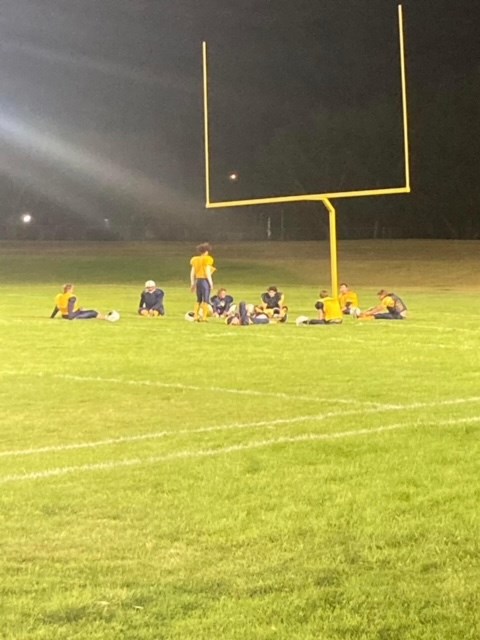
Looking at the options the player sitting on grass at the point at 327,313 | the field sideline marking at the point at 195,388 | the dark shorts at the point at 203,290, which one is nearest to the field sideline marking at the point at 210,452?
the field sideline marking at the point at 195,388

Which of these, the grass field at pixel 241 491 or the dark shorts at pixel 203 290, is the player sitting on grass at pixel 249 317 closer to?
the dark shorts at pixel 203 290

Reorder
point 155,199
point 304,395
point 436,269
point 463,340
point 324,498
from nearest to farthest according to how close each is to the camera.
Result: point 324,498 < point 304,395 < point 463,340 < point 436,269 < point 155,199

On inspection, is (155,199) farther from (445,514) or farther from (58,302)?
(445,514)

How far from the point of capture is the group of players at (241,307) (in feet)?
65.4

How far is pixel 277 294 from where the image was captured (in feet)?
69.1

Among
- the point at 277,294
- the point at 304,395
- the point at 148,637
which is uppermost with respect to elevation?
the point at 277,294

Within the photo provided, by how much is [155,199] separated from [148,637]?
7430cm

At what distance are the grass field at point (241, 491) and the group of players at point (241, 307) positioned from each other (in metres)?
3.46

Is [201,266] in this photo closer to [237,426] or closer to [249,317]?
[249,317]

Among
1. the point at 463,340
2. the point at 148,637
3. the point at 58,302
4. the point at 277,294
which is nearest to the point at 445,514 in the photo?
the point at 148,637

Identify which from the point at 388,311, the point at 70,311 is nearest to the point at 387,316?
the point at 388,311

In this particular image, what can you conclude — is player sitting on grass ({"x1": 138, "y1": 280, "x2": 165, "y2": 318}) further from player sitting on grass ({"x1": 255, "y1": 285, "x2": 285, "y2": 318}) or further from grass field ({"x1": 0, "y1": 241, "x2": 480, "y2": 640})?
grass field ({"x1": 0, "y1": 241, "x2": 480, "y2": 640})

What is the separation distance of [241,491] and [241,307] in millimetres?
13516

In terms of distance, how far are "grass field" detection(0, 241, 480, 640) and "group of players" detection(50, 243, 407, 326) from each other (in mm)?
3455
